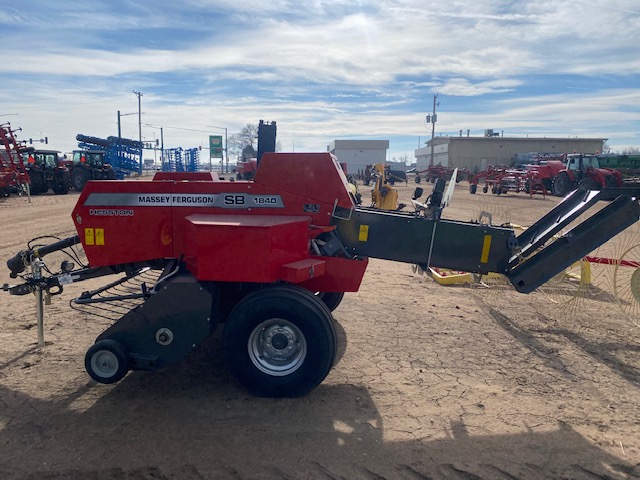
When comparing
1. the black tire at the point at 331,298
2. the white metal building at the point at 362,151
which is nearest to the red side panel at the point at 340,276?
the black tire at the point at 331,298

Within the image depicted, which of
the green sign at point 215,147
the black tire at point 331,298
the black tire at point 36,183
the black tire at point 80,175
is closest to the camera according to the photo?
the black tire at point 331,298

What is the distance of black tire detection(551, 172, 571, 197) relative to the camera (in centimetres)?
2344

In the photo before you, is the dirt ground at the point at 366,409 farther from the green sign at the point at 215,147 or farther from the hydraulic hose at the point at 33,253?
the green sign at the point at 215,147

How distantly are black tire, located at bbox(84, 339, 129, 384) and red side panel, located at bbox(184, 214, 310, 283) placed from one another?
2.60 ft

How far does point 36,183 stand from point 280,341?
2200 centimetres

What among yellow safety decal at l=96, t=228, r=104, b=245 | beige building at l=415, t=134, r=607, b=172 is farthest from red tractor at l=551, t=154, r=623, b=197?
beige building at l=415, t=134, r=607, b=172

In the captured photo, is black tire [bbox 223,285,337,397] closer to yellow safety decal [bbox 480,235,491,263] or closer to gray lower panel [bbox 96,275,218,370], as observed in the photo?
gray lower panel [bbox 96,275,218,370]

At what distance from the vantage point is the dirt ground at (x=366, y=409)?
292cm

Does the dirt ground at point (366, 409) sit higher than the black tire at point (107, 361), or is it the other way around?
the black tire at point (107, 361)

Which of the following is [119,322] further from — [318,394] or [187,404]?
[318,394]

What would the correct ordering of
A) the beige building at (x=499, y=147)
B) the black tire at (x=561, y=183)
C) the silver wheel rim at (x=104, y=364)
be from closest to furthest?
1. the silver wheel rim at (x=104, y=364)
2. the black tire at (x=561, y=183)
3. the beige building at (x=499, y=147)

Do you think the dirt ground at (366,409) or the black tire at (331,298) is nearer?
the dirt ground at (366,409)

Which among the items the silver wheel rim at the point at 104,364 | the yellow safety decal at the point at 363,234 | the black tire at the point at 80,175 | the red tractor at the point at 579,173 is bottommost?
the silver wheel rim at the point at 104,364

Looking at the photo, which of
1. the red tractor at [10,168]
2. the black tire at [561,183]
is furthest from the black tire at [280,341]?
the black tire at [561,183]
